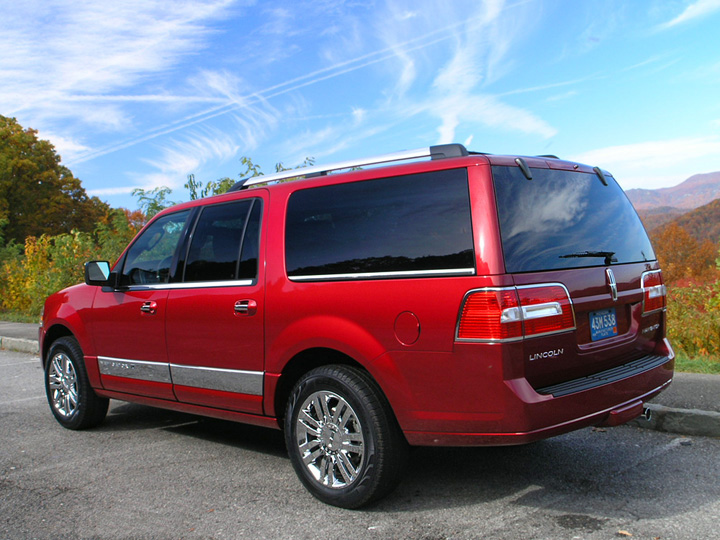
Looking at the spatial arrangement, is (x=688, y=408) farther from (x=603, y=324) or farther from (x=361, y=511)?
(x=361, y=511)

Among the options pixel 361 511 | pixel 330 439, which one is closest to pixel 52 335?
pixel 330 439

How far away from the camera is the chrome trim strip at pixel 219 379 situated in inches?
170

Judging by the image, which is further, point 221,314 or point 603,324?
point 221,314

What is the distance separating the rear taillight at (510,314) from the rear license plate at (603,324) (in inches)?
12.5

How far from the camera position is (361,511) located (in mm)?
3736

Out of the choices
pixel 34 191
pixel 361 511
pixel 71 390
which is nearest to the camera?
pixel 361 511

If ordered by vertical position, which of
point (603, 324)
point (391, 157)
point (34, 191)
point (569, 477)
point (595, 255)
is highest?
point (34, 191)

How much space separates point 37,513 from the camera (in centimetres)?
391

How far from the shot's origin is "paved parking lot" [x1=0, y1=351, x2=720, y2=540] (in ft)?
11.4

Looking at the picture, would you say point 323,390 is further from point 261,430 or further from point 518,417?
point 261,430

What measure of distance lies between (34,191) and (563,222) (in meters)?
46.4

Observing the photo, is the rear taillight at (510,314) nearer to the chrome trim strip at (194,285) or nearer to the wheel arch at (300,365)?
the wheel arch at (300,365)

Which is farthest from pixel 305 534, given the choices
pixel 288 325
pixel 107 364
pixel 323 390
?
pixel 107 364

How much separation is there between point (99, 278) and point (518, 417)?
3803 mm
